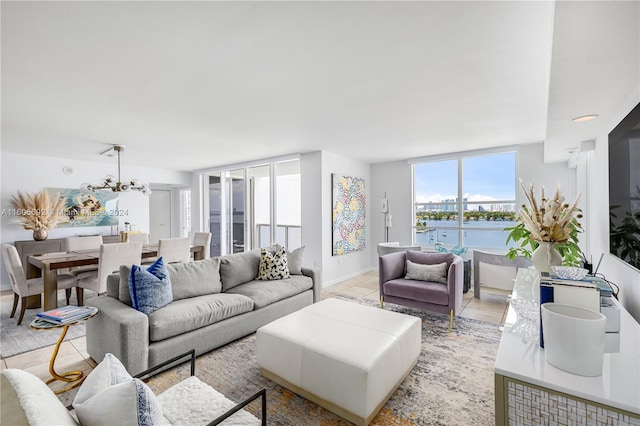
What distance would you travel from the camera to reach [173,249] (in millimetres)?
4414

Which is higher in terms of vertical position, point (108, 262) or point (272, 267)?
point (108, 262)

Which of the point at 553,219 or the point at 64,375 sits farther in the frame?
the point at 64,375

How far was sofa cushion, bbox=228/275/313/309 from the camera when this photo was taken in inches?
124

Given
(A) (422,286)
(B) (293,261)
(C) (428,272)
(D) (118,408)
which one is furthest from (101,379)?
(C) (428,272)

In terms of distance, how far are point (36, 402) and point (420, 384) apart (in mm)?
2252

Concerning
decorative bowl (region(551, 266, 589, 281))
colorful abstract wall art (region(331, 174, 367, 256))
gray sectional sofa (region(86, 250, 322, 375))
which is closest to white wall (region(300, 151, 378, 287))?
colorful abstract wall art (region(331, 174, 367, 256))

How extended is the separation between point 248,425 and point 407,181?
530cm

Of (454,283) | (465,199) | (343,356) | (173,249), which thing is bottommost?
(343,356)

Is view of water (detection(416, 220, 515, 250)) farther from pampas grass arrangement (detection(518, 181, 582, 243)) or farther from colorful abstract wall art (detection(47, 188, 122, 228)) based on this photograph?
colorful abstract wall art (detection(47, 188, 122, 228))

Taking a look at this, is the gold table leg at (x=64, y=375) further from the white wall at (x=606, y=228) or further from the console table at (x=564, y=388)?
the white wall at (x=606, y=228)

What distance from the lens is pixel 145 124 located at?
11.5ft

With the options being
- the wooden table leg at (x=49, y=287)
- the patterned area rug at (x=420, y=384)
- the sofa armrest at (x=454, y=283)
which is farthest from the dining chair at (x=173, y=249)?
the sofa armrest at (x=454, y=283)

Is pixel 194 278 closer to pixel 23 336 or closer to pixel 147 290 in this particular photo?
pixel 147 290

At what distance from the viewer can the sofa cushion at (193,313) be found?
2.34m
